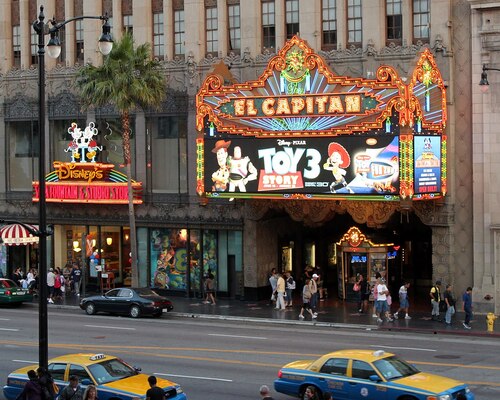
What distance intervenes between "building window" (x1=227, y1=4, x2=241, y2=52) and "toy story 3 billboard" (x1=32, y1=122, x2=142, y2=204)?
8.38m

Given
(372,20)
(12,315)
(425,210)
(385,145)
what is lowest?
(12,315)

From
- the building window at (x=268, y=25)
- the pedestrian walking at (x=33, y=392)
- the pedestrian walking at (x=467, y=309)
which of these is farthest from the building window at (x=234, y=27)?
the pedestrian walking at (x=33, y=392)

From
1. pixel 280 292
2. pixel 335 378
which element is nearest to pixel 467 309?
pixel 280 292

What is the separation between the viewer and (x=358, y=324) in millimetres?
40875

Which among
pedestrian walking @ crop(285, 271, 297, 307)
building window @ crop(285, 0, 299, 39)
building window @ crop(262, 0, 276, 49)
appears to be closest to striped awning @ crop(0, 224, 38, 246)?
pedestrian walking @ crop(285, 271, 297, 307)

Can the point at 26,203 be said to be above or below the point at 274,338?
above

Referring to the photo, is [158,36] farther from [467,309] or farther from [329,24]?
[467,309]

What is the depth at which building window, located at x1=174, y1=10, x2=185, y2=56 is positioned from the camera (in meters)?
51.3

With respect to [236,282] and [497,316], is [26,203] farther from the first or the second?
[497,316]

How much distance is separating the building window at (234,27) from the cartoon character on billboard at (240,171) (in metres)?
7.20

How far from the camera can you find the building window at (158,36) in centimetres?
5188

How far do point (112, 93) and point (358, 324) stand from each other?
1511cm

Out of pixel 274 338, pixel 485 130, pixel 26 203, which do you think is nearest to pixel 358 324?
pixel 274 338

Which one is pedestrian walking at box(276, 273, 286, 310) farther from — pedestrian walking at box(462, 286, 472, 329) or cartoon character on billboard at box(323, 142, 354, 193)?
pedestrian walking at box(462, 286, 472, 329)
